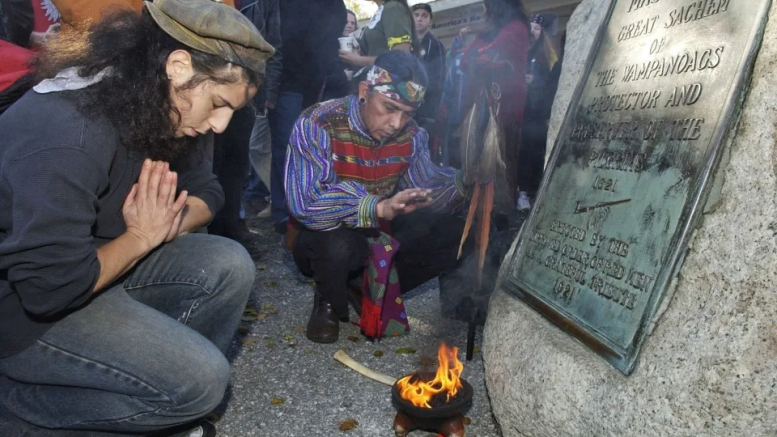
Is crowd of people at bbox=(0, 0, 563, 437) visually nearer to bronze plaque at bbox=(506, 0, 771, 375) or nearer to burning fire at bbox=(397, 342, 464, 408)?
bronze plaque at bbox=(506, 0, 771, 375)

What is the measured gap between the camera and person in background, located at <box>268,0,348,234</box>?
215 inches

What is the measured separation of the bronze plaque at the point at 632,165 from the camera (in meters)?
1.98

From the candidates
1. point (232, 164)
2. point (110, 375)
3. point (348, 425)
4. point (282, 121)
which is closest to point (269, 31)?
point (282, 121)

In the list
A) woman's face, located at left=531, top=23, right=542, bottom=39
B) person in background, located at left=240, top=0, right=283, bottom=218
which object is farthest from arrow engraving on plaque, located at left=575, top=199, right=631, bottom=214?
woman's face, located at left=531, top=23, right=542, bottom=39

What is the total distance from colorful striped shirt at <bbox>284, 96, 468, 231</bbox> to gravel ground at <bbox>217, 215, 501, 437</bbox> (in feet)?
2.51

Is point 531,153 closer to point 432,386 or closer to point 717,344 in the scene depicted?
point 432,386

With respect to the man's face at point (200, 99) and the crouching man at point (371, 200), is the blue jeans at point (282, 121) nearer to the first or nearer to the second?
the crouching man at point (371, 200)

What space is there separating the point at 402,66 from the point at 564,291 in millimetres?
1577

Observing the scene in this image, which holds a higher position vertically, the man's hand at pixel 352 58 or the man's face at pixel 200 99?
the man's hand at pixel 352 58

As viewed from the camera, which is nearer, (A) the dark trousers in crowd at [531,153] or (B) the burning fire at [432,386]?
(B) the burning fire at [432,386]

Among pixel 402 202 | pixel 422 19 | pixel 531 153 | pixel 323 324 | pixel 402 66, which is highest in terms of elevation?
pixel 422 19

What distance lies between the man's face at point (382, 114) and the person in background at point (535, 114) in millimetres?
3488

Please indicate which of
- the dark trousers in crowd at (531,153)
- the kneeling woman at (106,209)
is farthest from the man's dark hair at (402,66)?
the dark trousers in crowd at (531,153)

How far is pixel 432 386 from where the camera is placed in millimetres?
2684
